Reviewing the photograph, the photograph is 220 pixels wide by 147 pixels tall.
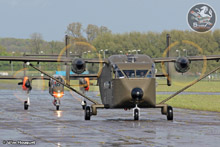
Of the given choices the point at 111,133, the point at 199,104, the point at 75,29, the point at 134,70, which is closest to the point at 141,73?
the point at 134,70

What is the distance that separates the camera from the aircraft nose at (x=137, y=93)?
896 inches

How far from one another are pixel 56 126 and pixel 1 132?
3.11 metres

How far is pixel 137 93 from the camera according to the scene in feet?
74.6

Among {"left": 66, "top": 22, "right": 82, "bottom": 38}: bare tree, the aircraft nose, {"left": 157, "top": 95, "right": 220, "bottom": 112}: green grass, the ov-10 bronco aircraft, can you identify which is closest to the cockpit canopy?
the ov-10 bronco aircraft

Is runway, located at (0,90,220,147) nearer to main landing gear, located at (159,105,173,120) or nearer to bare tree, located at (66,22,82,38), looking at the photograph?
main landing gear, located at (159,105,173,120)

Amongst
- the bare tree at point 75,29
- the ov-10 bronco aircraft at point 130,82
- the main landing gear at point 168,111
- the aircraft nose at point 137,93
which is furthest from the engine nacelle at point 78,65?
the bare tree at point 75,29

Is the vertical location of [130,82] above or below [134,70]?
below

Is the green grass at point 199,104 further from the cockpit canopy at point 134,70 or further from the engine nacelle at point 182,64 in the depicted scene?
the cockpit canopy at point 134,70

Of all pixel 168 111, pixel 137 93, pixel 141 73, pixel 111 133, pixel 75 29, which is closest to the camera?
pixel 111 133

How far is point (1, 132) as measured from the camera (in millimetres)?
19219

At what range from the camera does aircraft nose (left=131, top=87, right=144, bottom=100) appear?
2277 centimetres

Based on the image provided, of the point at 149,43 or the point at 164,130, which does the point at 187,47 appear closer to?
the point at 149,43

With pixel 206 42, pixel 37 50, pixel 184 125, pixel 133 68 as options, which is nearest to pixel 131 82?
pixel 133 68

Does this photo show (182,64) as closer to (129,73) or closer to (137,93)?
(129,73)
